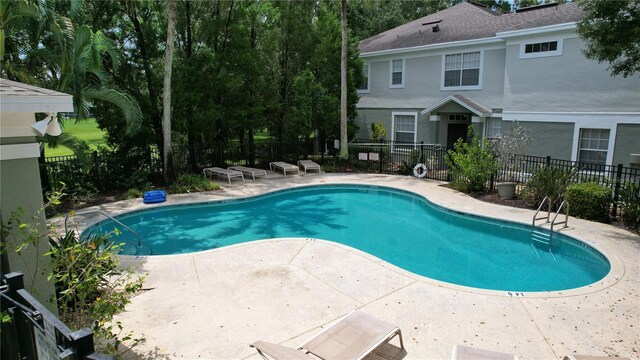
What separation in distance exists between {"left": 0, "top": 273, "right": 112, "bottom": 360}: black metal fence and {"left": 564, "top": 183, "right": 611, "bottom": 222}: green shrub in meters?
12.3

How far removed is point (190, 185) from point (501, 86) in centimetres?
1453

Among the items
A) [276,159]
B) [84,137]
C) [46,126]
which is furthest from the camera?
[84,137]

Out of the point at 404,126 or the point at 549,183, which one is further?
the point at 404,126

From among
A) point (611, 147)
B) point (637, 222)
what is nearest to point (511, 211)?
point (637, 222)

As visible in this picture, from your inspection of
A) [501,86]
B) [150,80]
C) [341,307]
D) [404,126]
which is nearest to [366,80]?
[404,126]

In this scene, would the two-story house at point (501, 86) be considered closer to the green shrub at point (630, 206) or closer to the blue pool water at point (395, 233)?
the green shrub at point (630, 206)

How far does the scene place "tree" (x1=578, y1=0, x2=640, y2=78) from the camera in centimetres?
949

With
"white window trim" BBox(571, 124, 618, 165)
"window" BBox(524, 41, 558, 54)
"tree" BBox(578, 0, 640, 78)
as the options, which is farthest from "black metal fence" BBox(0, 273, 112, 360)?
"window" BBox(524, 41, 558, 54)

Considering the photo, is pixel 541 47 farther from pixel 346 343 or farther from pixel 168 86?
pixel 346 343

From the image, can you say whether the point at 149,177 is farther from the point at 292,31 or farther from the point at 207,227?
the point at 292,31

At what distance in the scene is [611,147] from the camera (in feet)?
50.5

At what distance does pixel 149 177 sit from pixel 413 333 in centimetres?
1385

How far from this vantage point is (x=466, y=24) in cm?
2116

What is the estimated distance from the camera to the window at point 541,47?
1653 centimetres
